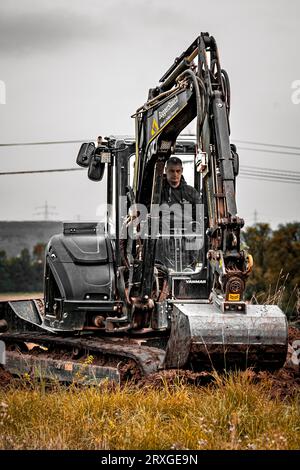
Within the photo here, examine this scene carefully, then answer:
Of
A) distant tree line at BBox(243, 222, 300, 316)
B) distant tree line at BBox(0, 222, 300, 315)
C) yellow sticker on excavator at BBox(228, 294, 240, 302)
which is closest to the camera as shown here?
yellow sticker on excavator at BBox(228, 294, 240, 302)

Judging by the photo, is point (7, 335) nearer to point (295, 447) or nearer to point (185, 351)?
point (185, 351)

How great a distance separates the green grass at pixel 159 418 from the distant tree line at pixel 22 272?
44.6m

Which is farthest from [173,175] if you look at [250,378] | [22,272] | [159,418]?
[22,272]

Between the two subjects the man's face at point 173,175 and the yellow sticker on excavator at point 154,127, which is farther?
the man's face at point 173,175

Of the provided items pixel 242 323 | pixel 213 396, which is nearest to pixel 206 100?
pixel 242 323

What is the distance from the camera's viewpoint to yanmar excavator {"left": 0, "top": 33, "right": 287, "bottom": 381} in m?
8.95

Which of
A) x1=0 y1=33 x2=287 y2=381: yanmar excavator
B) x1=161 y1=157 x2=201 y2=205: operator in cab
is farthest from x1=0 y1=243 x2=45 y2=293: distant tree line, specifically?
x1=161 y1=157 x2=201 y2=205: operator in cab

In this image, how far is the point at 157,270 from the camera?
11.6 m

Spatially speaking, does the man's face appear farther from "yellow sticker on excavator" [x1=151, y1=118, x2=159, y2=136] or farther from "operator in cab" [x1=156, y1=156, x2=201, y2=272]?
"yellow sticker on excavator" [x1=151, y1=118, x2=159, y2=136]

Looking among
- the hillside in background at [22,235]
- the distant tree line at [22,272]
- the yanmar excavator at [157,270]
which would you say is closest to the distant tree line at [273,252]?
the distant tree line at [22,272]

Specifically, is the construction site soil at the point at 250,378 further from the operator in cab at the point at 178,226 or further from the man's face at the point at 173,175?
the man's face at the point at 173,175

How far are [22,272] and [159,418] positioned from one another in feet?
159

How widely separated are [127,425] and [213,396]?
913 mm

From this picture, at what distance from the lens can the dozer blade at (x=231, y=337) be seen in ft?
29.0
